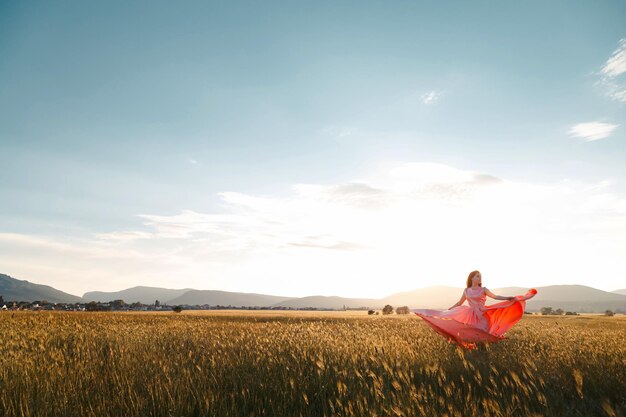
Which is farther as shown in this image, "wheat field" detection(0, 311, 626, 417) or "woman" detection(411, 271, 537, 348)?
"woman" detection(411, 271, 537, 348)

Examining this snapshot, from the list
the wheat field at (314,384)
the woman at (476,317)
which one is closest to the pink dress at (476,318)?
the woman at (476,317)

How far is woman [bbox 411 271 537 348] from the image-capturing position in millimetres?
9102

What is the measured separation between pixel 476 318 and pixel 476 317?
3cm

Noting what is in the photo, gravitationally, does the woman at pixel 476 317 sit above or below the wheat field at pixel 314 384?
above

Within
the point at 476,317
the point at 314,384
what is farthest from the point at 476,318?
the point at 314,384

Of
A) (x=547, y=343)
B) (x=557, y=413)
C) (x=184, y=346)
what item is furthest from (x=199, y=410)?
(x=547, y=343)

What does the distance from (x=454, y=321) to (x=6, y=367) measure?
822 cm

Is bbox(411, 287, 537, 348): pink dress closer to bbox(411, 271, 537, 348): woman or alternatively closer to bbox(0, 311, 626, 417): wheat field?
bbox(411, 271, 537, 348): woman

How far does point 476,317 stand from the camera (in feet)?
33.4

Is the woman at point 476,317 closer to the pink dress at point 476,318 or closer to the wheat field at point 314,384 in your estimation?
the pink dress at point 476,318

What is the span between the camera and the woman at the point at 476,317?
9.10m

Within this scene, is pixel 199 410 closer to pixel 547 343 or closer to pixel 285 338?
pixel 285 338

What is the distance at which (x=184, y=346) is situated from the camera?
7504 mm

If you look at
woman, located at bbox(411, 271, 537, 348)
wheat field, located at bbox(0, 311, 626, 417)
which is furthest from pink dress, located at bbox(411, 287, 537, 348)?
wheat field, located at bbox(0, 311, 626, 417)
